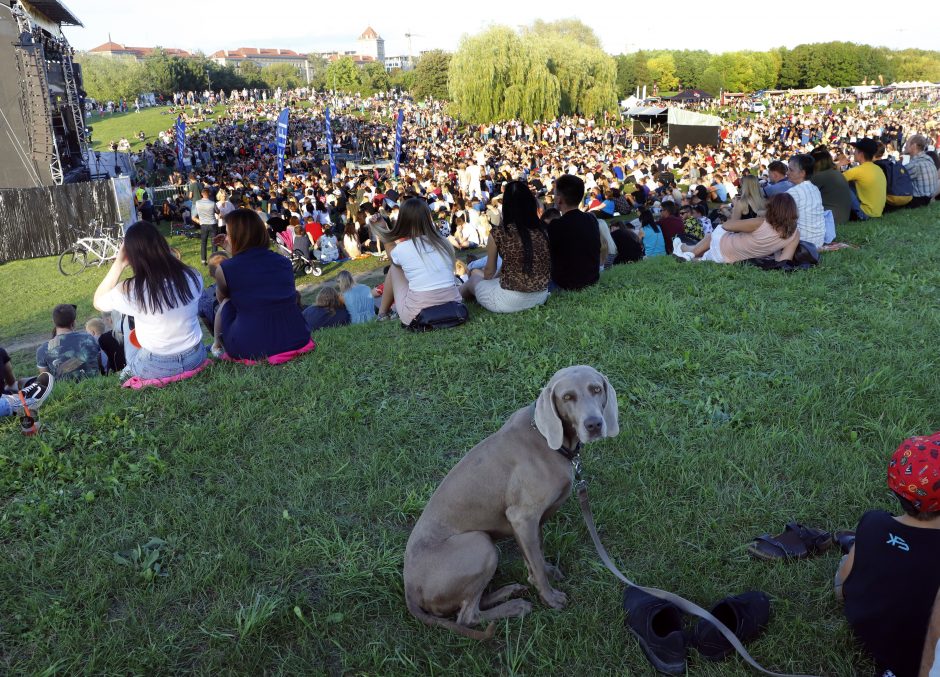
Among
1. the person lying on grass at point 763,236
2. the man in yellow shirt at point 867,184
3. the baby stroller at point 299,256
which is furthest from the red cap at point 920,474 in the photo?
A: the baby stroller at point 299,256

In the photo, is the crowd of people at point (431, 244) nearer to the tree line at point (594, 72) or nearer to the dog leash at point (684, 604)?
the dog leash at point (684, 604)

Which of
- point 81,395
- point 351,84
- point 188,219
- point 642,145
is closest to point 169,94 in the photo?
point 351,84

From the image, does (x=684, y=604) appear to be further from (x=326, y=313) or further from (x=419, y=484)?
(x=326, y=313)

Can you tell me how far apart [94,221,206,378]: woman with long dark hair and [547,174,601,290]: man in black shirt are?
3.28 meters

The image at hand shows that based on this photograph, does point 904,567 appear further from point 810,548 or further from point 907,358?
point 907,358

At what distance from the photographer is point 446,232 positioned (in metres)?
14.4

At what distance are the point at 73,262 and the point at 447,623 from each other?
52.5ft

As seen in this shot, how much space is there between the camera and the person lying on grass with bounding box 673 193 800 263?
6.45 meters

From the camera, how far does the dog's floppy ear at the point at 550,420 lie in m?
2.41

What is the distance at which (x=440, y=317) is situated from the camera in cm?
569

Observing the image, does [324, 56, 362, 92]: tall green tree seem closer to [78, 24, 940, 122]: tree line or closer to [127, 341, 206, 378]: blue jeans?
[78, 24, 940, 122]: tree line

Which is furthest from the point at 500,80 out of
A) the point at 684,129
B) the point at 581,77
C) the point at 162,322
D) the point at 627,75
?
the point at 627,75

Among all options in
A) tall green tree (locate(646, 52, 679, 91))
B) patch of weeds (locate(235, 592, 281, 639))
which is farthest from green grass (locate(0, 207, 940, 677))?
tall green tree (locate(646, 52, 679, 91))

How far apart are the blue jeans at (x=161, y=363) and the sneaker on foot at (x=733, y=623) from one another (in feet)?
13.2
